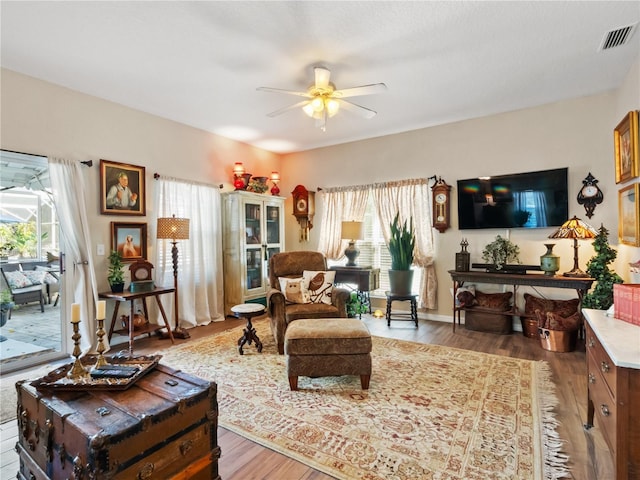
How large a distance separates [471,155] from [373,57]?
2.28 m

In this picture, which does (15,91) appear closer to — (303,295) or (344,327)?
(303,295)

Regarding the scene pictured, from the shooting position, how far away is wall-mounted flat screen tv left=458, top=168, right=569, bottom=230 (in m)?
3.83

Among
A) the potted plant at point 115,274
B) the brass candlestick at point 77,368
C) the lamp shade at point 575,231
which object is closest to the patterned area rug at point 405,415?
the brass candlestick at point 77,368

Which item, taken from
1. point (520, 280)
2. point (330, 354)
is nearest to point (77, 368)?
point (330, 354)

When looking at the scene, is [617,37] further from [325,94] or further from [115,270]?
[115,270]

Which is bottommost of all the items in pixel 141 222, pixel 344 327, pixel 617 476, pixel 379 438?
pixel 379 438

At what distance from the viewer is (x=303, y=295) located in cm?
354

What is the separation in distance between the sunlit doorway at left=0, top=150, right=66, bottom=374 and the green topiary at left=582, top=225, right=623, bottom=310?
17.0ft

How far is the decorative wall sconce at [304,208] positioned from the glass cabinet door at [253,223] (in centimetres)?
76

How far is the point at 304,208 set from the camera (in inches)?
221

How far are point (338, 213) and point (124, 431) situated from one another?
4.52 meters

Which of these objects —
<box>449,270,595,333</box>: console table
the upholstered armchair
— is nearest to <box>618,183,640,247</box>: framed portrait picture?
<box>449,270,595,333</box>: console table

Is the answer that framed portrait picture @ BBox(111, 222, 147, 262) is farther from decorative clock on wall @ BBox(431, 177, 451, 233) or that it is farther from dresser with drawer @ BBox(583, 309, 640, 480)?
dresser with drawer @ BBox(583, 309, 640, 480)

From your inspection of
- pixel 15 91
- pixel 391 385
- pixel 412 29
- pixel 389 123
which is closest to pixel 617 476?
pixel 391 385
